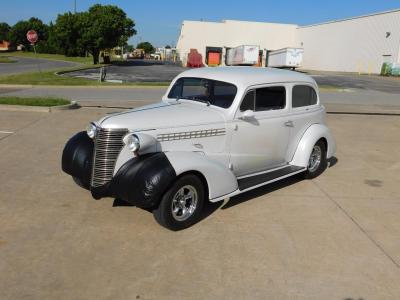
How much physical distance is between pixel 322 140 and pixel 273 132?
4.75 ft

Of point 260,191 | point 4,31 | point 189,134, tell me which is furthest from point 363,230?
point 4,31

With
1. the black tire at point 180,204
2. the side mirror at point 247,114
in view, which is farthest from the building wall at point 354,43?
the black tire at point 180,204

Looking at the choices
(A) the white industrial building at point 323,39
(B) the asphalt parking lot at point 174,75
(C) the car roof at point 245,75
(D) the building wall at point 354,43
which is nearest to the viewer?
(C) the car roof at point 245,75

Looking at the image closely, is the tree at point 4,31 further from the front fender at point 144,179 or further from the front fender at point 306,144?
the front fender at point 144,179

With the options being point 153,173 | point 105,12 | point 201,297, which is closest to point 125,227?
point 153,173

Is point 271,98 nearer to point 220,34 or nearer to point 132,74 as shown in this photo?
point 132,74

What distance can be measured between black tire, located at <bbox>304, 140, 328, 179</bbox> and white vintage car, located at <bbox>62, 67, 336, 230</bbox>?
9cm

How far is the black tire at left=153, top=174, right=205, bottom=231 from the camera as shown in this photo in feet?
14.9

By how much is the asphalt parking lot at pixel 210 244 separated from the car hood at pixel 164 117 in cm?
116

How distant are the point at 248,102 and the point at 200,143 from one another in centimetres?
100

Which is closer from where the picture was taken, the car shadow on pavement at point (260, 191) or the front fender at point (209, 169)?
the front fender at point (209, 169)

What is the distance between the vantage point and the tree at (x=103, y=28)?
53719 millimetres

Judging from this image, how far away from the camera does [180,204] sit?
189 inches

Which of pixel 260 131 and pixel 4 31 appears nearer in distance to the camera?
pixel 260 131
